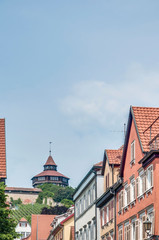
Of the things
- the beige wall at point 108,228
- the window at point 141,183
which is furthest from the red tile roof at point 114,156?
the window at point 141,183

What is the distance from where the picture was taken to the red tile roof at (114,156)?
149ft

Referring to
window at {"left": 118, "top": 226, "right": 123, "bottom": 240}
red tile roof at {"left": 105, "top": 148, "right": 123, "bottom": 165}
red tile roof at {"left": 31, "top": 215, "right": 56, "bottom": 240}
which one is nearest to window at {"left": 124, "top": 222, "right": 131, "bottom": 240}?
window at {"left": 118, "top": 226, "right": 123, "bottom": 240}

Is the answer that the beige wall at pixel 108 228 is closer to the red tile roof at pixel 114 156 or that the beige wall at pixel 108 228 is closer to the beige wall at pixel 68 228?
the red tile roof at pixel 114 156

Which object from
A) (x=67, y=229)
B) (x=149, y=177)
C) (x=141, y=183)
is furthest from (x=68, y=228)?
(x=149, y=177)

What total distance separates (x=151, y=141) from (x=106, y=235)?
1368 centimetres

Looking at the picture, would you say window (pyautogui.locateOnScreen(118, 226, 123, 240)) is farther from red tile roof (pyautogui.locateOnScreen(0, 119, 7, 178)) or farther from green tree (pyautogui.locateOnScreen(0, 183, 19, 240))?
red tile roof (pyautogui.locateOnScreen(0, 119, 7, 178))

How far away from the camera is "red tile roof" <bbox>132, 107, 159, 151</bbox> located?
34.7 m

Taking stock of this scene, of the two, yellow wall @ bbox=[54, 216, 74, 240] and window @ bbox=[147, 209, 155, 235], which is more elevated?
yellow wall @ bbox=[54, 216, 74, 240]

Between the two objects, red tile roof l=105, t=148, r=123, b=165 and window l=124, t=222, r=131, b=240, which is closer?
window l=124, t=222, r=131, b=240

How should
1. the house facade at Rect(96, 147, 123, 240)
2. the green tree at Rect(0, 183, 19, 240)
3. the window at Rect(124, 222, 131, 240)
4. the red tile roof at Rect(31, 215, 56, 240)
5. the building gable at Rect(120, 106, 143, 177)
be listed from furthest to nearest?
the red tile roof at Rect(31, 215, 56, 240) < the house facade at Rect(96, 147, 123, 240) < the green tree at Rect(0, 183, 19, 240) < the window at Rect(124, 222, 131, 240) < the building gable at Rect(120, 106, 143, 177)

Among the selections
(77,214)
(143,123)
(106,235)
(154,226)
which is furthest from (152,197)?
(77,214)

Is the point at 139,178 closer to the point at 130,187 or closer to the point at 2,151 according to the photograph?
the point at 130,187

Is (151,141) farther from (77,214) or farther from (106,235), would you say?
(77,214)

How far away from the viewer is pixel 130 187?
123 ft
